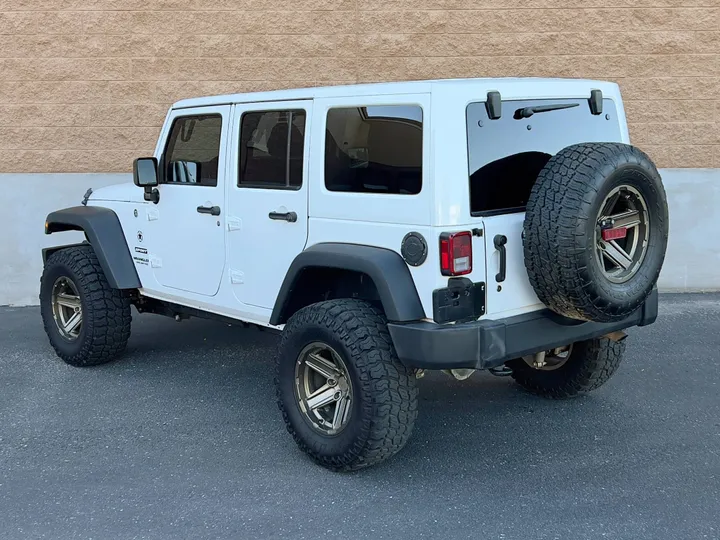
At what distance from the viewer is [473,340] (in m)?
3.69

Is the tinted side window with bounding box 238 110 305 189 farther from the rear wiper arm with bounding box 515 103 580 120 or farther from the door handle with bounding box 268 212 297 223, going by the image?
the rear wiper arm with bounding box 515 103 580 120

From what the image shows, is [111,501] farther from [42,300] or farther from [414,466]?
[42,300]

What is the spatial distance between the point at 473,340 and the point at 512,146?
1.00 metres

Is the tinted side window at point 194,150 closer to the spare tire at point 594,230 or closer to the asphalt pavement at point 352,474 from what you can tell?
the asphalt pavement at point 352,474

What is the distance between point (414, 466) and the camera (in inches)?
167

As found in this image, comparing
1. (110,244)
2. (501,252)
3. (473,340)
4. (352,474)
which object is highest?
(501,252)

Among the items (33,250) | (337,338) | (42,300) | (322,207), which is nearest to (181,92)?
(33,250)

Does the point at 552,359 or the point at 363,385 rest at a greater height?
the point at 363,385

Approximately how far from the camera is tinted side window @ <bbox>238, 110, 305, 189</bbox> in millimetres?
4422

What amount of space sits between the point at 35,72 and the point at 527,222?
257 inches

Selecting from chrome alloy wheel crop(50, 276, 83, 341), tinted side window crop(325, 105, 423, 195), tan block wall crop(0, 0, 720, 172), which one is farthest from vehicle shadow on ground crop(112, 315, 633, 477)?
tan block wall crop(0, 0, 720, 172)

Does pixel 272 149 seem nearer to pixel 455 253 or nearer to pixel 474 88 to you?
pixel 474 88

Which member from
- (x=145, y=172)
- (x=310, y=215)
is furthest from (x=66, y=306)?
(x=310, y=215)

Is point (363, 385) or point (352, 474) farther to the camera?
point (352, 474)
